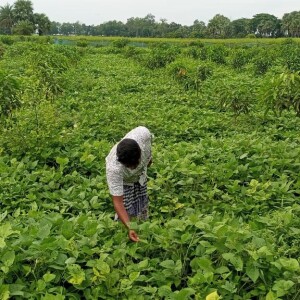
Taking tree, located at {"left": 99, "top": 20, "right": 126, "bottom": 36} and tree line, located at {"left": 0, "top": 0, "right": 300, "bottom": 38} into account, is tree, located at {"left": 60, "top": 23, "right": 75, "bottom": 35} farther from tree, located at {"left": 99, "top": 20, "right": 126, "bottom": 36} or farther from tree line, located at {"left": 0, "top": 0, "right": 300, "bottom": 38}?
tree line, located at {"left": 0, "top": 0, "right": 300, "bottom": 38}

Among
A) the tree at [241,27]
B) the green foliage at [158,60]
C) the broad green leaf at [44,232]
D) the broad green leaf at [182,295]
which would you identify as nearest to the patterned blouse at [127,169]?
the broad green leaf at [44,232]

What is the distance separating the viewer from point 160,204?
4117mm

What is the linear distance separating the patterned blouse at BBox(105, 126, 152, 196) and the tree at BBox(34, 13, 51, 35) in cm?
6532

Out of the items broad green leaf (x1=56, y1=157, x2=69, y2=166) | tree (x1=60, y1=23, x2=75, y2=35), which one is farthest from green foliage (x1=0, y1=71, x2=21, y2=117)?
tree (x1=60, y1=23, x2=75, y2=35)

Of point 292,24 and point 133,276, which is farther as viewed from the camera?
point 292,24

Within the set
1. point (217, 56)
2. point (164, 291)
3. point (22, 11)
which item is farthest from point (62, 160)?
point (22, 11)

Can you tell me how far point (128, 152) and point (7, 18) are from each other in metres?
70.3

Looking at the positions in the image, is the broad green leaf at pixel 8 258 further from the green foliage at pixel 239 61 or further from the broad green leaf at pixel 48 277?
the green foliage at pixel 239 61

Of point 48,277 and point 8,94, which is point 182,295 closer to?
point 48,277

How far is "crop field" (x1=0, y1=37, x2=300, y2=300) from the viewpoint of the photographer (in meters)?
2.37

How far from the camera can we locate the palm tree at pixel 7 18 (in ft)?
217

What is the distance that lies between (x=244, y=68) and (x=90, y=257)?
54.7ft

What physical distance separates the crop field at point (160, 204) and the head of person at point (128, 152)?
452 mm

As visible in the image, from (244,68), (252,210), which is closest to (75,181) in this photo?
(252,210)
